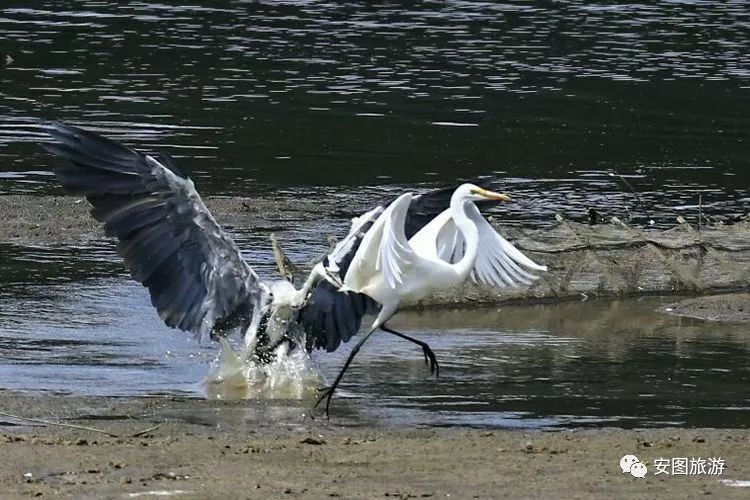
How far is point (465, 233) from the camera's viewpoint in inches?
382

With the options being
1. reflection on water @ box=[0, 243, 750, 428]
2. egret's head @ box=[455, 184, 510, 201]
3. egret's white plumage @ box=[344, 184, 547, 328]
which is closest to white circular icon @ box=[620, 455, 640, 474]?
reflection on water @ box=[0, 243, 750, 428]

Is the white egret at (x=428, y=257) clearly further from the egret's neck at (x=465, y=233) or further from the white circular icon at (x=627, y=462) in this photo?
the white circular icon at (x=627, y=462)

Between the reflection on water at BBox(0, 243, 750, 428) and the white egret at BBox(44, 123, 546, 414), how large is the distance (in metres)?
0.36

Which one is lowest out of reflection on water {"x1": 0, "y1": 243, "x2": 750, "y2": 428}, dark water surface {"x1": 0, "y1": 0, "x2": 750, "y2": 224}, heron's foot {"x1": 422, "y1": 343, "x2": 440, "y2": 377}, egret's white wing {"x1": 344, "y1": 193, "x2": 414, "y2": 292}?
dark water surface {"x1": 0, "y1": 0, "x2": 750, "y2": 224}

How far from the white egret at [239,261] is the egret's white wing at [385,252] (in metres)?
0.02

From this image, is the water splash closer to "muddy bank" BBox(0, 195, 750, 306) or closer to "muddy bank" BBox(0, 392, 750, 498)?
"muddy bank" BBox(0, 392, 750, 498)

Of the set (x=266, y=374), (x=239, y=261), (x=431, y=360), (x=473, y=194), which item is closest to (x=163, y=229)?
(x=239, y=261)

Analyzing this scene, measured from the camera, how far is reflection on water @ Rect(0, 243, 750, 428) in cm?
965

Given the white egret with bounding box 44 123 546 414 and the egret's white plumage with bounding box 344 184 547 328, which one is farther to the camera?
the white egret with bounding box 44 123 546 414

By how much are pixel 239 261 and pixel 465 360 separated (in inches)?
65.9

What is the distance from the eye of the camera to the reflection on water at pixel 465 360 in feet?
31.7

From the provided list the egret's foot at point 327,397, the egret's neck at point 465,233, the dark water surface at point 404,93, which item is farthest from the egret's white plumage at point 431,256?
the dark water surface at point 404,93

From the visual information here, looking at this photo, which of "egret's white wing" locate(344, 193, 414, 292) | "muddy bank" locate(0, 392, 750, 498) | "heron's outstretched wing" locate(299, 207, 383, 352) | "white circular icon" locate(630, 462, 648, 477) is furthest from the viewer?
"heron's outstretched wing" locate(299, 207, 383, 352)

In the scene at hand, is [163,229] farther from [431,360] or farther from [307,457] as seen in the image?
[307,457]
